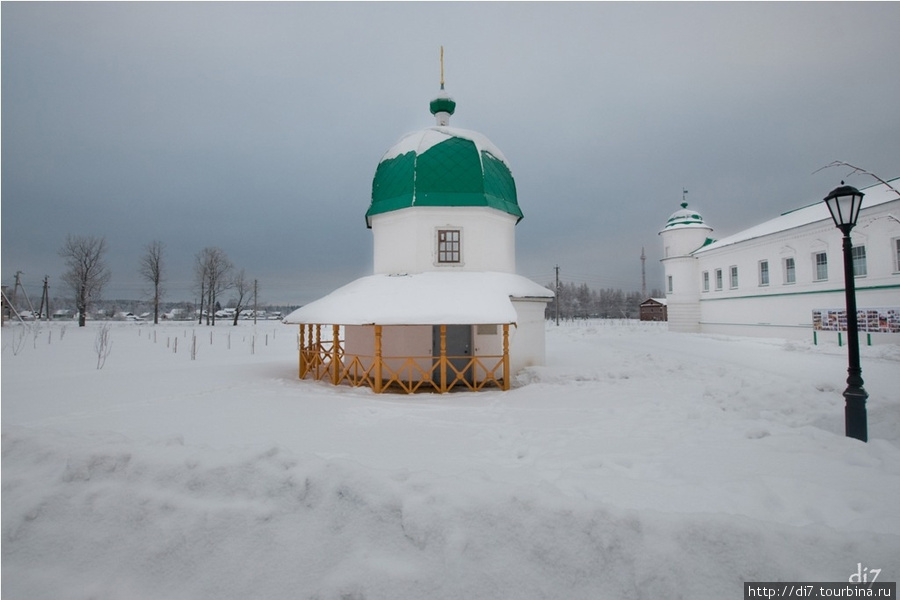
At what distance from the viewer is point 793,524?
3693 millimetres

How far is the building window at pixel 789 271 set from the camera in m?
21.3

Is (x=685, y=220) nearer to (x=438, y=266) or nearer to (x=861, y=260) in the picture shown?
(x=861, y=260)

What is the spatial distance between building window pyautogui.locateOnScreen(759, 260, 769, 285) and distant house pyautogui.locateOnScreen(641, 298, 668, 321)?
28913mm

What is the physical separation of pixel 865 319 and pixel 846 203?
51.4 ft

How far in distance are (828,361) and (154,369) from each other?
2341cm

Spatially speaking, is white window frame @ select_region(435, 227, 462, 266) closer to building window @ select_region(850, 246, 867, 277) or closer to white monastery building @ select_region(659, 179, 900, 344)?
white monastery building @ select_region(659, 179, 900, 344)

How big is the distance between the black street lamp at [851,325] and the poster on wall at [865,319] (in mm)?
12171

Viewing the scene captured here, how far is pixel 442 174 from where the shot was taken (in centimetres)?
1338

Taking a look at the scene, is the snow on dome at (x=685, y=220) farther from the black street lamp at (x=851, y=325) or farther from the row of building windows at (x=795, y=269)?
the black street lamp at (x=851, y=325)

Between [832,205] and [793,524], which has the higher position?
[832,205]

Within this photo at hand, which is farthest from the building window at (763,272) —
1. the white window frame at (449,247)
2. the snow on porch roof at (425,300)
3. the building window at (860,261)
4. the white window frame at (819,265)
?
the white window frame at (449,247)

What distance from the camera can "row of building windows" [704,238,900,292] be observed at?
1691 centimetres

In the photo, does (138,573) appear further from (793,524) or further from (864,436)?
(864,436)

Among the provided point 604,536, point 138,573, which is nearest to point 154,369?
point 138,573
